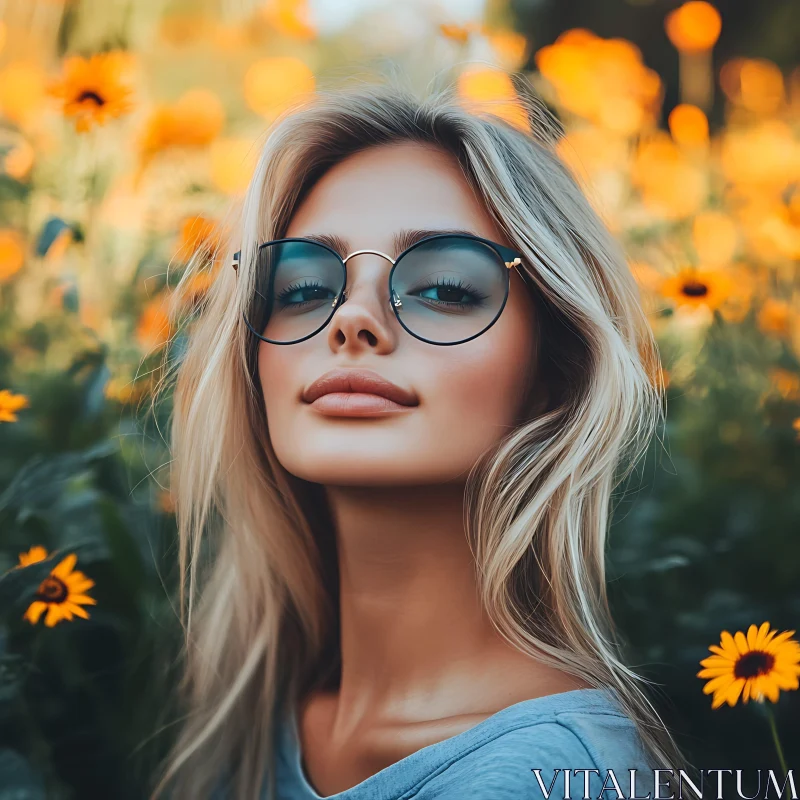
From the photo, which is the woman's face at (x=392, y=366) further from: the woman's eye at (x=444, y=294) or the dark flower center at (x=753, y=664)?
the dark flower center at (x=753, y=664)

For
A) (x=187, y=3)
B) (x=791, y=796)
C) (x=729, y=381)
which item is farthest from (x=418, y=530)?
(x=187, y=3)

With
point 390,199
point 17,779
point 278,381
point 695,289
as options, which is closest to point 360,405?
point 278,381

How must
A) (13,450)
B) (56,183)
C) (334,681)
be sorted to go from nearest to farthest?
(334,681)
(13,450)
(56,183)

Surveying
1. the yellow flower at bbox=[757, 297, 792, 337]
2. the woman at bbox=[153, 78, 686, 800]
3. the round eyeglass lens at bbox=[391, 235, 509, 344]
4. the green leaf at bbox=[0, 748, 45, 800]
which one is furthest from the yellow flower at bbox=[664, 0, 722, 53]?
the green leaf at bbox=[0, 748, 45, 800]

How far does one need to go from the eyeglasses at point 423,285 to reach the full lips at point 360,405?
9cm

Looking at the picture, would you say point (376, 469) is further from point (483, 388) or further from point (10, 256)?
point (10, 256)

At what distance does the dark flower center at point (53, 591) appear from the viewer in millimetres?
1213

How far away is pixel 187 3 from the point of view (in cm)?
266

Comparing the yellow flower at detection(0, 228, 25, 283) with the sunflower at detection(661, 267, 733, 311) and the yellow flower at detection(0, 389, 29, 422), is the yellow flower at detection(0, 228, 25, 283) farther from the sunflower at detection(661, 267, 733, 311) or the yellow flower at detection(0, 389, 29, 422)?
the sunflower at detection(661, 267, 733, 311)

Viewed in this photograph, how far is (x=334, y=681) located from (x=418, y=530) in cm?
38

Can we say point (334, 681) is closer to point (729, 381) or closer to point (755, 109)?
point (729, 381)

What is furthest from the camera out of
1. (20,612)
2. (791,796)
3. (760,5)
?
(760,5)

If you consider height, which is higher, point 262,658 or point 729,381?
point 729,381

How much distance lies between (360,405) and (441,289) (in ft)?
0.56
